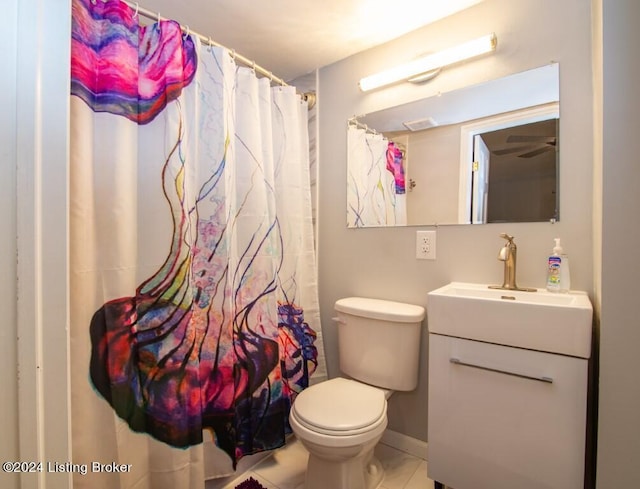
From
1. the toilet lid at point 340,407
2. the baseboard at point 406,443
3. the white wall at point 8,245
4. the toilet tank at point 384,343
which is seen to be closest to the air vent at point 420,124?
the toilet tank at point 384,343

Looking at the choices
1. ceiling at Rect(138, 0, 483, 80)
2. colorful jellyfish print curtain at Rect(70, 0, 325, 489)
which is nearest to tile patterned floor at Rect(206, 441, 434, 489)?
colorful jellyfish print curtain at Rect(70, 0, 325, 489)

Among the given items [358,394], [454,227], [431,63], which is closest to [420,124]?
[431,63]

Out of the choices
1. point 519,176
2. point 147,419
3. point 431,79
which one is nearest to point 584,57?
point 519,176

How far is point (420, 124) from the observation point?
153cm

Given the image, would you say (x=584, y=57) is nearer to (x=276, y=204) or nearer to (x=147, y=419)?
(x=276, y=204)

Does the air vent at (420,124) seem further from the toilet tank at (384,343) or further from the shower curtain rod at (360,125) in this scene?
the toilet tank at (384,343)

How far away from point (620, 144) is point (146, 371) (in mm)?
1635

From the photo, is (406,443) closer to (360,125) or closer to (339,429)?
(339,429)

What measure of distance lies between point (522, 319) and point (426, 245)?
0.58 metres

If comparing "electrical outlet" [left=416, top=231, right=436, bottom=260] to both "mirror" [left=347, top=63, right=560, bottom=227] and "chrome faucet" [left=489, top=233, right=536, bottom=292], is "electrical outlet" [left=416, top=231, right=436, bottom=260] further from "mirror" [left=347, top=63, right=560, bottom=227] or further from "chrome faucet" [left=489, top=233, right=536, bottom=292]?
"chrome faucet" [left=489, top=233, right=536, bottom=292]

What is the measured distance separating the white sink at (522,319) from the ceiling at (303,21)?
4.21 feet

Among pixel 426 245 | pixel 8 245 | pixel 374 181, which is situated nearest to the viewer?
pixel 8 245

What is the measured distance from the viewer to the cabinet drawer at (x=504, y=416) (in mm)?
949

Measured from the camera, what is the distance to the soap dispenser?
3.78 ft
